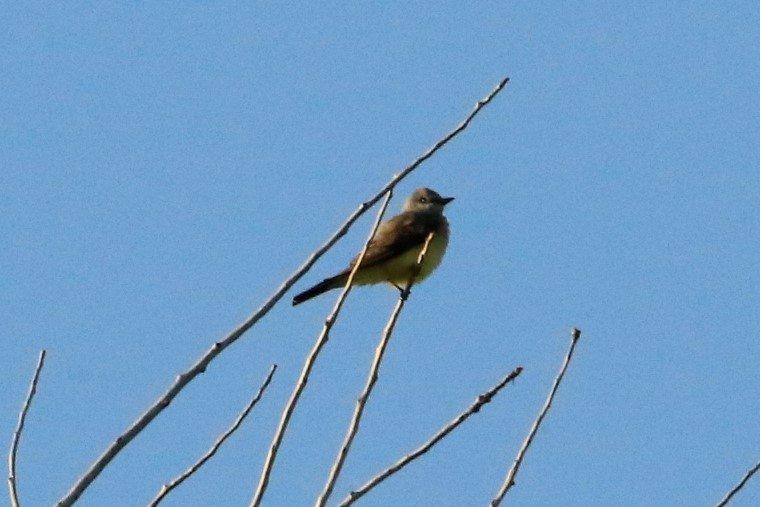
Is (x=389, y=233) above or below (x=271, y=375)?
above

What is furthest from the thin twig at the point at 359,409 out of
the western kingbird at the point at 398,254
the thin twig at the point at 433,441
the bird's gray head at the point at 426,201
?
the bird's gray head at the point at 426,201

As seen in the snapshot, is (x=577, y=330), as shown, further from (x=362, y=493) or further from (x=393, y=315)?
(x=362, y=493)

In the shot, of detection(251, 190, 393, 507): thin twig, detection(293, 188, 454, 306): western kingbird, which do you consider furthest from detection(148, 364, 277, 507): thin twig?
detection(293, 188, 454, 306): western kingbird

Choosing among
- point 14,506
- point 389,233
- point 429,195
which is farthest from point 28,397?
point 429,195

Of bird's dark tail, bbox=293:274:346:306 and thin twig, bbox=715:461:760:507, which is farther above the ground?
bird's dark tail, bbox=293:274:346:306

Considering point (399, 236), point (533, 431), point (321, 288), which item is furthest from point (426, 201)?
point (533, 431)

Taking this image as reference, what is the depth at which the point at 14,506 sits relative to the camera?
3949 mm

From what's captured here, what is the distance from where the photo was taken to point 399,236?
12.4 m

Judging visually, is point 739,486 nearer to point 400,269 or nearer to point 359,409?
point 359,409

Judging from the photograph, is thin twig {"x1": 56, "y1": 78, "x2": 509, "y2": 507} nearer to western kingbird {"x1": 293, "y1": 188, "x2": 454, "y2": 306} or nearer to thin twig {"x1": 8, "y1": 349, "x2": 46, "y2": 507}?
thin twig {"x1": 8, "y1": 349, "x2": 46, "y2": 507}

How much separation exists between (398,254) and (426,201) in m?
1.55

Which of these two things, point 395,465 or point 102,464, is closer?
point 102,464

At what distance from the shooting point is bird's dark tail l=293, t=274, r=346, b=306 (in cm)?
1161

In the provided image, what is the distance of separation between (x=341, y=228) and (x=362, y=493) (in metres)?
0.76
